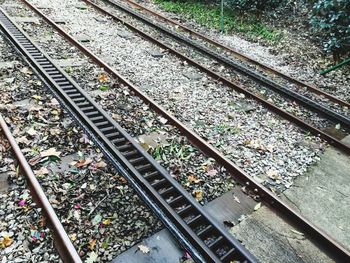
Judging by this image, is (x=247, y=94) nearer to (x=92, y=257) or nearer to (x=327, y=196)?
(x=327, y=196)

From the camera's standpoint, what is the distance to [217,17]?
13023mm

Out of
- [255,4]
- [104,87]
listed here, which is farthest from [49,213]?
[255,4]

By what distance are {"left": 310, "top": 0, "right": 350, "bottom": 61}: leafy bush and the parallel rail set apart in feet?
25.3

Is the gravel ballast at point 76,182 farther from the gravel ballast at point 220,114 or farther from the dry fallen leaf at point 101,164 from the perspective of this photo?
the gravel ballast at point 220,114

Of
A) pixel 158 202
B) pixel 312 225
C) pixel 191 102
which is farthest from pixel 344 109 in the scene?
pixel 158 202

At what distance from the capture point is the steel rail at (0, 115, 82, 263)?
10.6 ft

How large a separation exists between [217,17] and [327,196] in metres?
9.96

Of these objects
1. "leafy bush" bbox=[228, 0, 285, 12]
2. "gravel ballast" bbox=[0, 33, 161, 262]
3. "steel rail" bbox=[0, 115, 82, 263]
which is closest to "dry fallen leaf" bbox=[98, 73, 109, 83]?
"gravel ballast" bbox=[0, 33, 161, 262]

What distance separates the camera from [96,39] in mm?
9258

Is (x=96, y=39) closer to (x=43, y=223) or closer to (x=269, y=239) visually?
(x=43, y=223)

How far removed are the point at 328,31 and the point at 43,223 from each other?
10198 millimetres

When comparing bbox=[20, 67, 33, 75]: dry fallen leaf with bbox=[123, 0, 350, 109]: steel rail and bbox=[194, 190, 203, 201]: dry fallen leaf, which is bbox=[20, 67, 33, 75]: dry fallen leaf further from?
bbox=[123, 0, 350, 109]: steel rail

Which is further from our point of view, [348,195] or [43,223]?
[348,195]

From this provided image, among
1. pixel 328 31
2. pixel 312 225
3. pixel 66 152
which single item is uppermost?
pixel 328 31
